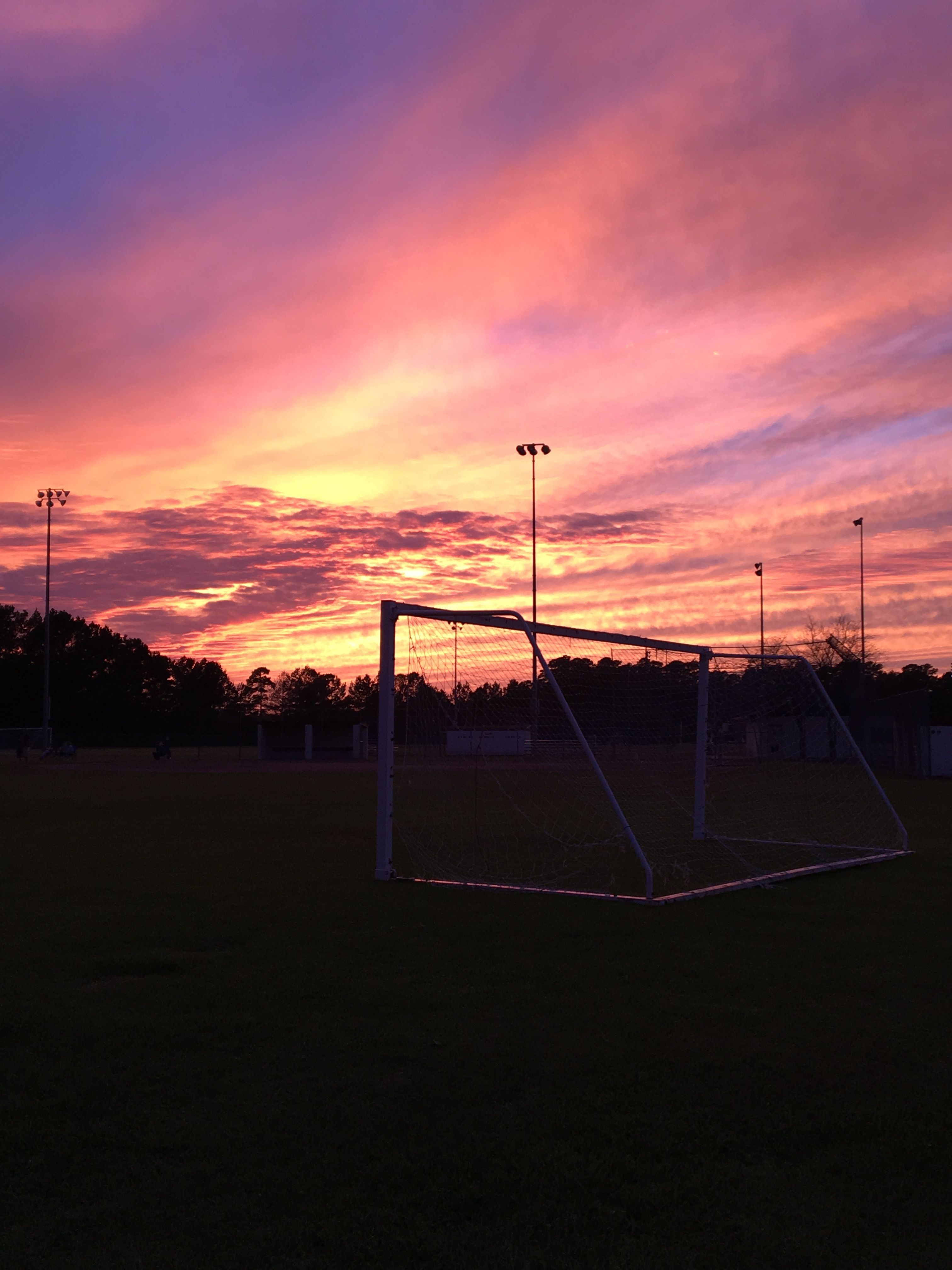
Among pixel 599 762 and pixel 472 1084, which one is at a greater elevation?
pixel 599 762

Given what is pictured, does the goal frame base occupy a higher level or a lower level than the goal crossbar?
lower

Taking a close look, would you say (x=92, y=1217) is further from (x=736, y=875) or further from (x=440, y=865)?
(x=736, y=875)

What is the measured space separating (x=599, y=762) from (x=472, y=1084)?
9350 millimetres

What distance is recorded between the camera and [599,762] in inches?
537

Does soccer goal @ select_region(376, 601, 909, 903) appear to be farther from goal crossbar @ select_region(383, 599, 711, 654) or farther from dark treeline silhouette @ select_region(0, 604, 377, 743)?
dark treeline silhouette @ select_region(0, 604, 377, 743)

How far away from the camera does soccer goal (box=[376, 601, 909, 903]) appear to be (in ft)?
36.6

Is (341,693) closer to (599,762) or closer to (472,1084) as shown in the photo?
(599,762)

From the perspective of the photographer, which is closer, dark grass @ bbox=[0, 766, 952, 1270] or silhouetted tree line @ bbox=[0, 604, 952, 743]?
dark grass @ bbox=[0, 766, 952, 1270]

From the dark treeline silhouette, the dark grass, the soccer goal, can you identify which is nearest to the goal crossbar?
the soccer goal

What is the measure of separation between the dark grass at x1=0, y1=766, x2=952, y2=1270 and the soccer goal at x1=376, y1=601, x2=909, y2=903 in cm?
223

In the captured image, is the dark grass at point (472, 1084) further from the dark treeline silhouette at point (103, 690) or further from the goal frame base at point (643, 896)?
the dark treeline silhouette at point (103, 690)

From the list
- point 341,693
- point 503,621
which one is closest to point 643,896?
point 503,621

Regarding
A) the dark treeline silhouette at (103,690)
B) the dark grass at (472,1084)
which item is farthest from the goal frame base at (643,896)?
the dark treeline silhouette at (103,690)

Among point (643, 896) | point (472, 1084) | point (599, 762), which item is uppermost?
point (599, 762)
